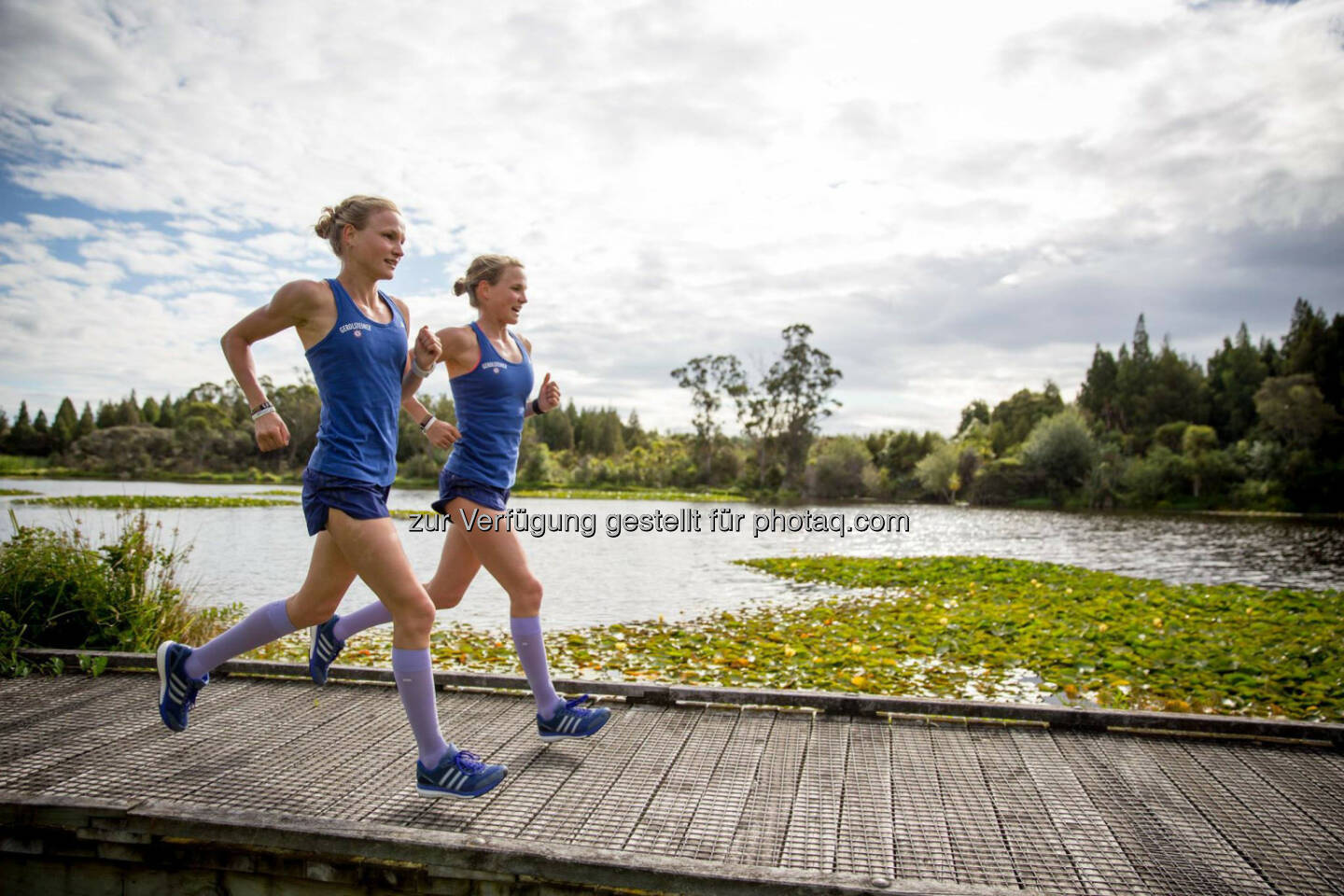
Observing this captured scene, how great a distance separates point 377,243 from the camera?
3.04m

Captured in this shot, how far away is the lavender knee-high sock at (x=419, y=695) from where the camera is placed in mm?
2875

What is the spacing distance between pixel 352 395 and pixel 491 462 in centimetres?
68

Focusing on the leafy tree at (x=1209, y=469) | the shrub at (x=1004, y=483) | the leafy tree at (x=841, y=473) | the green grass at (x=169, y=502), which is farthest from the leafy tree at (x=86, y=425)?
the leafy tree at (x=1209, y=469)

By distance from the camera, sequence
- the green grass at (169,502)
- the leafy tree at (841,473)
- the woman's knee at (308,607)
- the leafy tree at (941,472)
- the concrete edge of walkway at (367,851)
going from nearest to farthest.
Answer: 1. the concrete edge of walkway at (367,851)
2. the woman's knee at (308,607)
3. the green grass at (169,502)
4. the leafy tree at (841,473)
5. the leafy tree at (941,472)

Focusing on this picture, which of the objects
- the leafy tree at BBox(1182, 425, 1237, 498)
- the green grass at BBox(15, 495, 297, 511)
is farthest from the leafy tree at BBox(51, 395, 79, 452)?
the leafy tree at BBox(1182, 425, 1237, 498)

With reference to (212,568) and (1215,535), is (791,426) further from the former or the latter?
(212,568)

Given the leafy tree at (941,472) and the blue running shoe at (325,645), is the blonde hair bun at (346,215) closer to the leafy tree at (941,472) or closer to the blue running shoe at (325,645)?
the blue running shoe at (325,645)

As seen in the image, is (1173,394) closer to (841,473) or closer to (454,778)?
(841,473)

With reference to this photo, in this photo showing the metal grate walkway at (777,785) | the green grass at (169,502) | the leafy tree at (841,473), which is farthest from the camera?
the leafy tree at (841,473)

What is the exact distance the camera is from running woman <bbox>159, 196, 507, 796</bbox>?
9.50ft

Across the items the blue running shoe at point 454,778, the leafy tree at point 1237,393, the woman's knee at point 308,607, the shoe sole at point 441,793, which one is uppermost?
the leafy tree at point 1237,393

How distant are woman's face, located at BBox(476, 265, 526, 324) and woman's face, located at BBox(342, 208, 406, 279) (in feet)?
1.69

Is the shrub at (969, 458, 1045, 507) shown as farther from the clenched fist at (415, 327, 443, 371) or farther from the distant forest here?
the clenched fist at (415, 327, 443, 371)

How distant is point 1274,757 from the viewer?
3.29 meters
